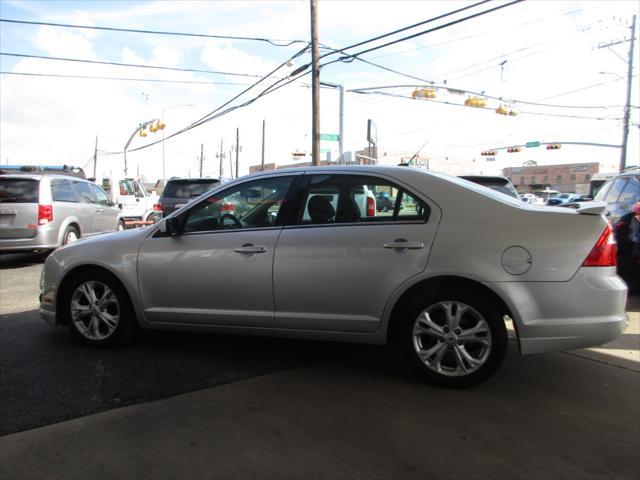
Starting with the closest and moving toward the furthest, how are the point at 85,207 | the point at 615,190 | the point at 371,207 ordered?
the point at 371,207
the point at 615,190
the point at 85,207

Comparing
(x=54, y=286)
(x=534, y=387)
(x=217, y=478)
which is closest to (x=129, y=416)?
(x=217, y=478)

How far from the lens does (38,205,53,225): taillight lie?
29.6ft

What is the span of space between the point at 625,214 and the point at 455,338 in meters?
4.28

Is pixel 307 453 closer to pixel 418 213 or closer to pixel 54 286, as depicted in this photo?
pixel 418 213

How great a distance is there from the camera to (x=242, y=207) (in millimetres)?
4238

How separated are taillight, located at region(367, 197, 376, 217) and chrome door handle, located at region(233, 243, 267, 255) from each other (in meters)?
0.86

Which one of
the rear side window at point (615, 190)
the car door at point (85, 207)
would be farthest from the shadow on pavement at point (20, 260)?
the rear side window at point (615, 190)

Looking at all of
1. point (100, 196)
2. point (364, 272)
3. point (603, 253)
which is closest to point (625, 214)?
point (603, 253)

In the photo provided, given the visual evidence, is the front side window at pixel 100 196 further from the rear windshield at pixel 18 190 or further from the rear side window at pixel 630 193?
the rear side window at pixel 630 193

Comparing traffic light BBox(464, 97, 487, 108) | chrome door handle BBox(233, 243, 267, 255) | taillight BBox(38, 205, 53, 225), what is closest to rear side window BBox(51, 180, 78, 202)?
taillight BBox(38, 205, 53, 225)

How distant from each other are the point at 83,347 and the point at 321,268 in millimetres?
2358

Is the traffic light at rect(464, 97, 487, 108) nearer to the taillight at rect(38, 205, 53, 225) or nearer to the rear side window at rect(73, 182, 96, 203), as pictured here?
the rear side window at rect(73, 182, 96, 203)

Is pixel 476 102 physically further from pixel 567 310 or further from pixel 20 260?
pixel 567 310

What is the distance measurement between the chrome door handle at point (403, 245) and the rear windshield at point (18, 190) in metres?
7.83
